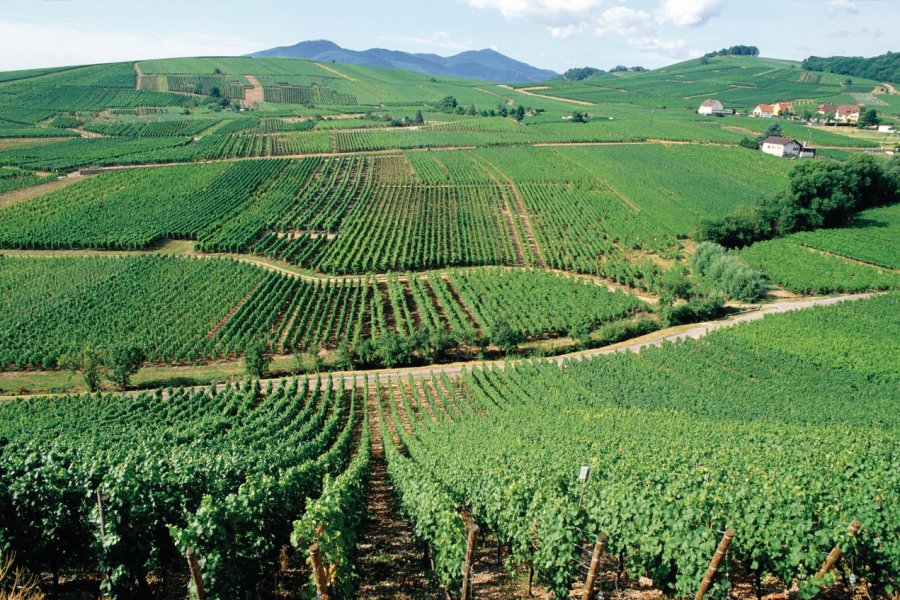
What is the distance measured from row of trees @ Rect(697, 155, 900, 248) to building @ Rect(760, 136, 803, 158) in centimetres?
4076

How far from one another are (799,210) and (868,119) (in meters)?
122

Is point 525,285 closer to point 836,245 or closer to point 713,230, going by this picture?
point 713,230

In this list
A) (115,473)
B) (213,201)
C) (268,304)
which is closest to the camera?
(115,473)

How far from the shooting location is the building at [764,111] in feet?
627

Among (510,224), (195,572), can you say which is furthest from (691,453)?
(510,224)

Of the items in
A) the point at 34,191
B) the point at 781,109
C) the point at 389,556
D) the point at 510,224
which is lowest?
the point at 389,556

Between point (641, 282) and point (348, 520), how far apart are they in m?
54.2

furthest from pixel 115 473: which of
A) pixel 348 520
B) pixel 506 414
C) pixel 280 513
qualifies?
pixel 506 414

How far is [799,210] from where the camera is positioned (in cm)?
7625

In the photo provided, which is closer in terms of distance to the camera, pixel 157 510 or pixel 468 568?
pixel 468 568

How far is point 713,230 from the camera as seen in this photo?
72.5 meters

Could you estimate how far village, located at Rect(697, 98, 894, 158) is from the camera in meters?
119

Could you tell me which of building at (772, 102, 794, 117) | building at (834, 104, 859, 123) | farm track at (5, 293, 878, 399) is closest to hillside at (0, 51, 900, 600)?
farm track at (5, 293, 878, 399)

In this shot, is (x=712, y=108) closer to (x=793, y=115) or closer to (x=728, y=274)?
(x=793, y=115)
